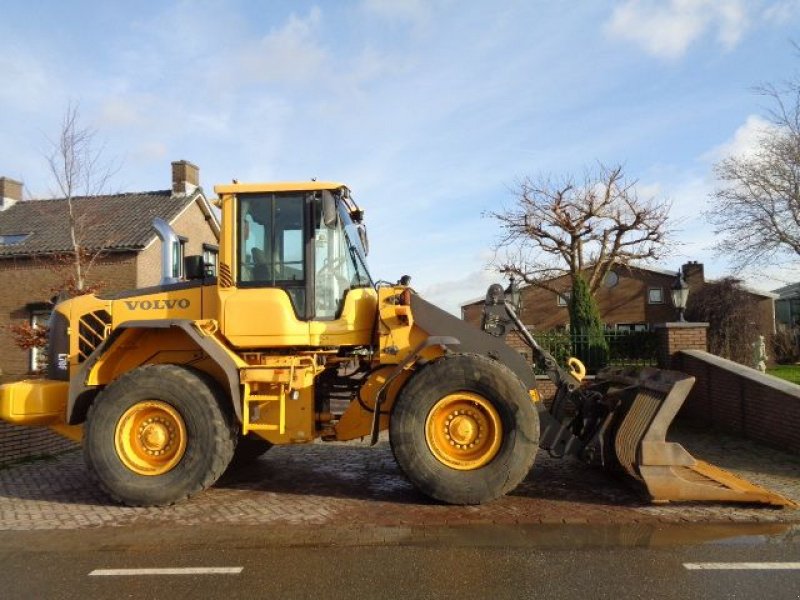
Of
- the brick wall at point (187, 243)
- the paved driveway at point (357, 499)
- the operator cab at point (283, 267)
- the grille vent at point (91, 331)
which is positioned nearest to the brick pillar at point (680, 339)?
the paved driveway at point (357, 499)

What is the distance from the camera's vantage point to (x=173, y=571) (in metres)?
4.39

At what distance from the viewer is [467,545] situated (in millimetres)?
4797

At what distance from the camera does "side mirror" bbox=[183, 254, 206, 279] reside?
6613 mm

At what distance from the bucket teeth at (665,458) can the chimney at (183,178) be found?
2300 centimetres

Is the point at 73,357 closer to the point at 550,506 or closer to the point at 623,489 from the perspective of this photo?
the point at 550,506

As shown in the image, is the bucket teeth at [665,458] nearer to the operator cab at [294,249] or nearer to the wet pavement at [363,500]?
the wet pavement at [363,500]

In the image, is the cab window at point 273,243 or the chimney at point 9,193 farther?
the chimney at point 9,193

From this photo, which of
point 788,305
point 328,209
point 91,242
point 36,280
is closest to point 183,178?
point 91,242

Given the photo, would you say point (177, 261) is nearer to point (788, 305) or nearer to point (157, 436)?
point (157, 436)

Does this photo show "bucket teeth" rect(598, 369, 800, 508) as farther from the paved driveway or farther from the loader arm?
the paved driveway

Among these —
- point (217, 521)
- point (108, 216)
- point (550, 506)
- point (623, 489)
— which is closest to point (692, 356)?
point (623, 489)

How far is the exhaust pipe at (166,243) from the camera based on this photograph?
278 inches

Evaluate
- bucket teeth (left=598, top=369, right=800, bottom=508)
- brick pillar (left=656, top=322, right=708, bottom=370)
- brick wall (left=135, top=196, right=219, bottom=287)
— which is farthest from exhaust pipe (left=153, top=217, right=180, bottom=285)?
brick wall (left=135, top=196, right=219, bottom=287)

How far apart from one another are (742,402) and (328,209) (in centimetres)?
653
